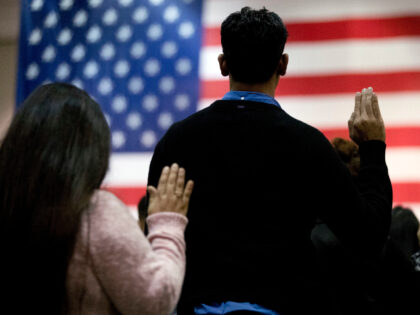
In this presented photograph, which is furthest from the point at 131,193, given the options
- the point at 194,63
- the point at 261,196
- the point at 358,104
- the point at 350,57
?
the point at 261,196

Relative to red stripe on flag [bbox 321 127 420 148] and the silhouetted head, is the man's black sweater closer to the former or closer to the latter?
the silhouetted head

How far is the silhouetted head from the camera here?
1.18 meters

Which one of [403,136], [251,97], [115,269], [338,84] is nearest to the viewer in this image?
[115,269]

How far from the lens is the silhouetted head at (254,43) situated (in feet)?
3.86

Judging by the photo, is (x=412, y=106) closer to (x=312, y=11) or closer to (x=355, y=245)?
(x=312, y=11)

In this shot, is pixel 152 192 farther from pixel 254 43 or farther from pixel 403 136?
pixel 403 136

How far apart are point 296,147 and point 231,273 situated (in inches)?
11.2

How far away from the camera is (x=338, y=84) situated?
2990 millimetres

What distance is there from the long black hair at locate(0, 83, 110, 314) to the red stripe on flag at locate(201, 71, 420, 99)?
6.76 feet

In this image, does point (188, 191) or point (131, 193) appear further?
point (131, 193)

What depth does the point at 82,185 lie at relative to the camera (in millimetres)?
976

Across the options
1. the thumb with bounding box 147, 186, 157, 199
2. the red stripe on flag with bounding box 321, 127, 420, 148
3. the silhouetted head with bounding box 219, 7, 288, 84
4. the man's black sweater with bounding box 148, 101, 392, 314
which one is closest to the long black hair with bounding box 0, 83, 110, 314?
the thumb with bounding box 147, 186, 157, 199

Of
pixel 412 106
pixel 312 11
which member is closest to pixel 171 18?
pixel 312 11

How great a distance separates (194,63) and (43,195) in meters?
2.21
